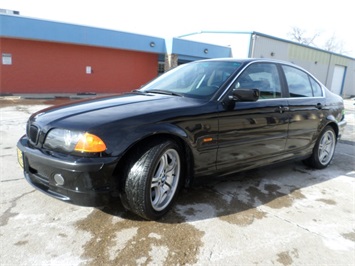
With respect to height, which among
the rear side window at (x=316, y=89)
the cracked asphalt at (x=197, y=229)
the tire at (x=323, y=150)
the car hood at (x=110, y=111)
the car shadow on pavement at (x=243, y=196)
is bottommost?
the cracked asphalt at (x=197, y=229)

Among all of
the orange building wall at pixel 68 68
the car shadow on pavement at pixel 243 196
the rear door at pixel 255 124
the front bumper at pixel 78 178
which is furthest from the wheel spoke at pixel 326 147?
the orange building wall at pixel 68 68

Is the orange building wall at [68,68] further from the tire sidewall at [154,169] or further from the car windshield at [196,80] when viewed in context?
the tire sidewall at [154,169]

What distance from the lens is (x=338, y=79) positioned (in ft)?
105

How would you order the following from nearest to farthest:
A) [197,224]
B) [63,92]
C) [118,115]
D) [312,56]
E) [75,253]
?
[75,253], [118,115], [197,224], [63,92], [312,56]

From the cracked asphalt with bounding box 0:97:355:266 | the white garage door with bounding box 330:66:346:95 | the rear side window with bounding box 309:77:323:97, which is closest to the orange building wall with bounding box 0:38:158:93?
the cracked asphalt with bounding box 0:97:355:266

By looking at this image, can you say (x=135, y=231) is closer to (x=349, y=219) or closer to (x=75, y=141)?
(x=75, y=141)

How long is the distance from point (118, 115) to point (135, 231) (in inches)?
39.4

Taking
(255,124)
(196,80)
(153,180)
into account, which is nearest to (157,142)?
(153,180)

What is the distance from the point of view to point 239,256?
2305 millimetres

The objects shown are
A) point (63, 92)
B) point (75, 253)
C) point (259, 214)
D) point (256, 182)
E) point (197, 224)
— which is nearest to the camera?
point (75, 253)

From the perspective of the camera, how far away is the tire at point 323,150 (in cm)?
456

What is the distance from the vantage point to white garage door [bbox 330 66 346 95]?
103ft

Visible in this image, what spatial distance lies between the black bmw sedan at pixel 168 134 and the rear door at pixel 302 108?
0.05 feet

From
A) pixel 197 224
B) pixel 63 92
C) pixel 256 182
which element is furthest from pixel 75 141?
pixel 63 92
